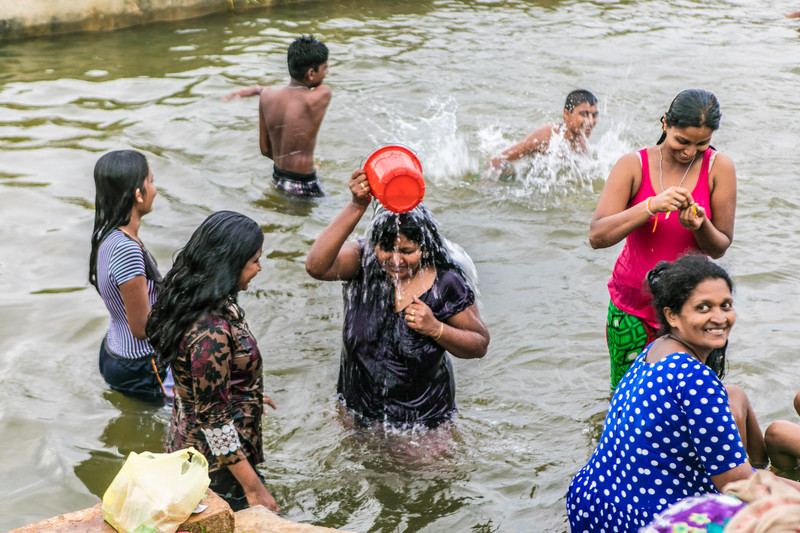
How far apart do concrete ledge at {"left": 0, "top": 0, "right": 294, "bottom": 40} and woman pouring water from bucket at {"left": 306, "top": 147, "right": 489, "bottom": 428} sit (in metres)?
9.41

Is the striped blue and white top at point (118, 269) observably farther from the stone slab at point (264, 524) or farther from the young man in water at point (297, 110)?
the young man in water at point (297, 110)

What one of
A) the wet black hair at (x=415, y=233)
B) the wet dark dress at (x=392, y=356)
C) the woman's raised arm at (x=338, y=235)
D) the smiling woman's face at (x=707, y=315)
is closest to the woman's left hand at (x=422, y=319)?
the wet dark dress at (x=392, y=356)

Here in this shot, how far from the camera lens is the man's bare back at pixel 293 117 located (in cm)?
680

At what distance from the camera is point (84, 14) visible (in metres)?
11.7

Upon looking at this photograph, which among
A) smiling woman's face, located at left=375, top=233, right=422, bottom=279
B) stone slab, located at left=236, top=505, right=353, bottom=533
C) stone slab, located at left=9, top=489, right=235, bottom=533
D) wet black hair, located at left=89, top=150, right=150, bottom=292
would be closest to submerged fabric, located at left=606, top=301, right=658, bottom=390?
smiling woman's face, located at left=375, top=233, right=422, bottom=279

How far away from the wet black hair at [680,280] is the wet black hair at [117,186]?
2347mm

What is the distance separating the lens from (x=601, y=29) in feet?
44.3

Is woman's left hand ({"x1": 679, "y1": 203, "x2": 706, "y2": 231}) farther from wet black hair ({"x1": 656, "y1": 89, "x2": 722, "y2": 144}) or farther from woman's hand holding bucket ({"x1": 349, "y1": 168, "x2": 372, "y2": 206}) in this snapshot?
woman's hand holding bucket ({"x1": 349, "y1": 168, "x2": 372, "y2": 206})

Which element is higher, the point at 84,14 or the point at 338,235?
the point at 84,14

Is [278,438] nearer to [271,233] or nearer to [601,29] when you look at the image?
[271,233]

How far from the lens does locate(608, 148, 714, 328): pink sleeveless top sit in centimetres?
368

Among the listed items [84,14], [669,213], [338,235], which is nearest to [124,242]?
[338,235]

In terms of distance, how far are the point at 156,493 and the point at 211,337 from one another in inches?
22.4

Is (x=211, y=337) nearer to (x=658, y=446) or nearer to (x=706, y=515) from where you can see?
(x=658, y=446)
